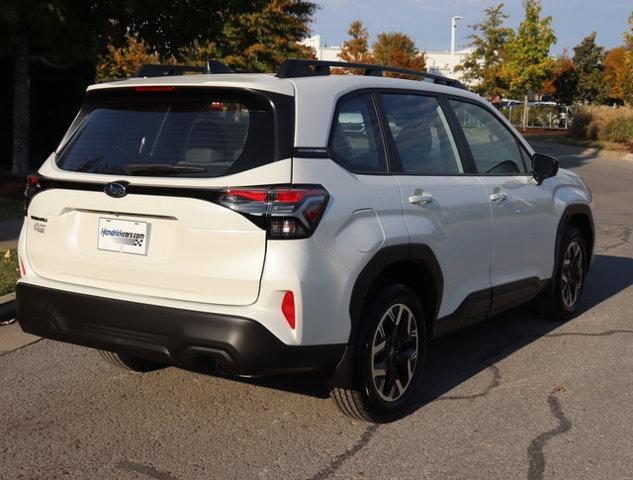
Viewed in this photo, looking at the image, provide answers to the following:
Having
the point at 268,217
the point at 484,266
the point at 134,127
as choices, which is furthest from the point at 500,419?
the point at 134,127

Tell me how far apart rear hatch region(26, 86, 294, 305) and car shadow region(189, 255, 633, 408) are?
75 centimetres

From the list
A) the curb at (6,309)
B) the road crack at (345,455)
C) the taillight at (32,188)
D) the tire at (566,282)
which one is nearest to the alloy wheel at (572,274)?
the tire at (566,282)

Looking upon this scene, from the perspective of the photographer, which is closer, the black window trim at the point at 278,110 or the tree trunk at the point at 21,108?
the black window trim at the point at 278,110

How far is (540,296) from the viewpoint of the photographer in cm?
638

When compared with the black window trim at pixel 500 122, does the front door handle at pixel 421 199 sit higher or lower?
lower

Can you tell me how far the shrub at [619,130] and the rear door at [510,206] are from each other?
102 ft

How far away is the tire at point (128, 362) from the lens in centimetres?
507

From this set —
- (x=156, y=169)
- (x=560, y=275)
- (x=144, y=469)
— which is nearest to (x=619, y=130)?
(x=560, y=275)

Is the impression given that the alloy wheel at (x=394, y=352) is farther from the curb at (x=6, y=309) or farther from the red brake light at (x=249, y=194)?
the curb at (x=6, y=309)

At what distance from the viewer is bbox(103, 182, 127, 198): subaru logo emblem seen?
12.8 feet

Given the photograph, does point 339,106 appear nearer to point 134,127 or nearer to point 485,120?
point 134,127

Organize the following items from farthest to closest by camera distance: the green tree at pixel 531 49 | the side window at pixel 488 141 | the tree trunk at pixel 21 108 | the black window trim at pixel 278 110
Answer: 1. the green tree at pixel 531 49
2. the tree trunk at pixel 21 108
3. the side window at pixel 488 141
4. the black window trim at pixel 278 110

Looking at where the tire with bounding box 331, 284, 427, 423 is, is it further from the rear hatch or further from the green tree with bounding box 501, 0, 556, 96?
the green tree with bounding box 501, 0, 556, 96

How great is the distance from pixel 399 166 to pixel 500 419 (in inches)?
57.3
